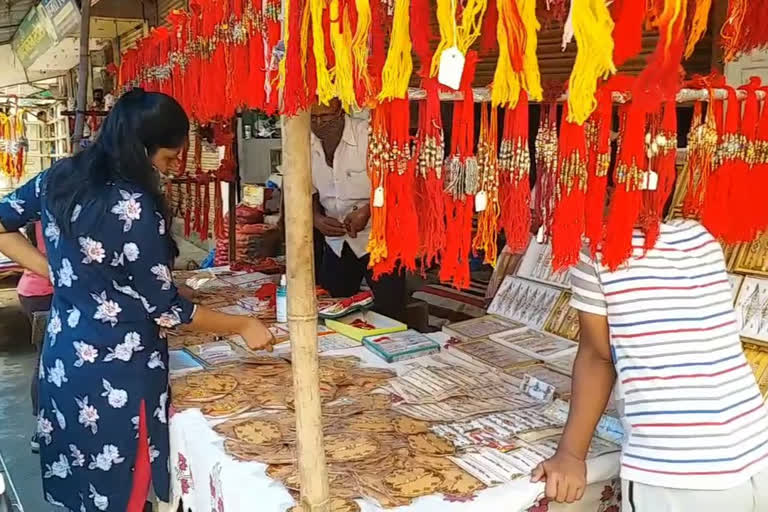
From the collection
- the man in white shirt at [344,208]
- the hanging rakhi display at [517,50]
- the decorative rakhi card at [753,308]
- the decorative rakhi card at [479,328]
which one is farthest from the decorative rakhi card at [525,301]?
the hanging rakhi display at [517,50]

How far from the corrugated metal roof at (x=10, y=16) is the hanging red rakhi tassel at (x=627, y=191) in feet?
33.9

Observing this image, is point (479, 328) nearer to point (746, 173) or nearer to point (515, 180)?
point (746, 173)

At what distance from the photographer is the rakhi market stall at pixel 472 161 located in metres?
1.06

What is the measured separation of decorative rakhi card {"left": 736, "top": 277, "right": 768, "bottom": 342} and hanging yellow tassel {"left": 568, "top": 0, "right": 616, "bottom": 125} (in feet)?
3.53

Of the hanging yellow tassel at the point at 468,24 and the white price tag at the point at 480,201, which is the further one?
the white price tag at the point at 480,201

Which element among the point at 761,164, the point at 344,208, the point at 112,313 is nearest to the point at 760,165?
the point at 761,164

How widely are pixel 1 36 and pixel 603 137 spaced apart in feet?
38.8

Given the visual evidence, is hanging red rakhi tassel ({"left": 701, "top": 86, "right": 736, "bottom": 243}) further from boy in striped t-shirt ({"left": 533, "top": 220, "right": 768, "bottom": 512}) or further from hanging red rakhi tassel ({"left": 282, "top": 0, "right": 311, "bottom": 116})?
hanging red rakhi tassel ({"left": 282, "top": 0, "right": 311, "bottom": 116})

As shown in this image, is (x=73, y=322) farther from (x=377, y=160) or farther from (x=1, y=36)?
(x=1, y=36)

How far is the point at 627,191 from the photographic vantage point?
1223 mm

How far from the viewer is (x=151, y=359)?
185cm

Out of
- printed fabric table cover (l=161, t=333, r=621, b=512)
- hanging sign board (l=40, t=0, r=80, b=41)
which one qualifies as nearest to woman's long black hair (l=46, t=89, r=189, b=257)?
printed fabric table cover (l=161, t=333, r=621, b=512)

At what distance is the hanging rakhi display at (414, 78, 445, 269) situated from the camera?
1.20 meters

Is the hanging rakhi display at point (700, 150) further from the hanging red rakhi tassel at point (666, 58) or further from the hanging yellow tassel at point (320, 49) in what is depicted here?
the hanging yellow tassel at point (320, 49)
